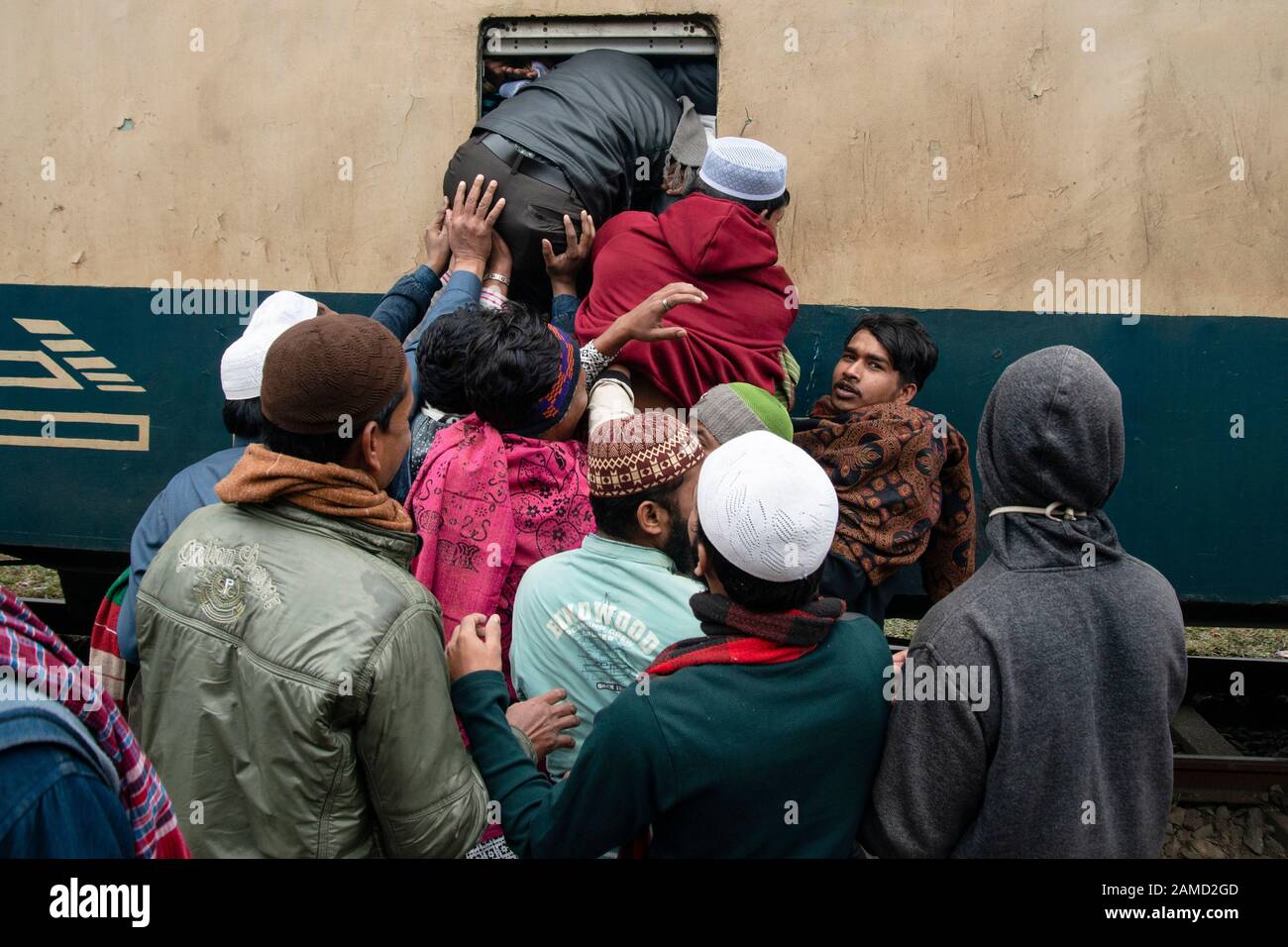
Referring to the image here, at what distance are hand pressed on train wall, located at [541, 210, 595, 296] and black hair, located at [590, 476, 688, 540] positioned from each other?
4.75ft

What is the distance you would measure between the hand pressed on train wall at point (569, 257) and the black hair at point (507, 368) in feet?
2.90

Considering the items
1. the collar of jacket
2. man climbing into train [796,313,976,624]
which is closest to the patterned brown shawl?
man climbing into train [796,313,976,624]

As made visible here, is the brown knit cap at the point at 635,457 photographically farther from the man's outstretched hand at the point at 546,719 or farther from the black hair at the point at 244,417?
the black hair at the point at 244,417

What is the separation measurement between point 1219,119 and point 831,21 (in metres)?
1.27

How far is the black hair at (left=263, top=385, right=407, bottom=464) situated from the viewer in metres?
1.67

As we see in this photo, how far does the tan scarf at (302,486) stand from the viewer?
1643 mm

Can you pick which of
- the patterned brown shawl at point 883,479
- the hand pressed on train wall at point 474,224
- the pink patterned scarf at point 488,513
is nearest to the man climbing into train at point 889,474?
the patterned brown shawl at point 883,479

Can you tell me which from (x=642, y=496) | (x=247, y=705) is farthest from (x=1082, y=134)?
(x=247, y=705)

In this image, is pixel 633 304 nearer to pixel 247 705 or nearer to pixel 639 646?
pixel 639 646

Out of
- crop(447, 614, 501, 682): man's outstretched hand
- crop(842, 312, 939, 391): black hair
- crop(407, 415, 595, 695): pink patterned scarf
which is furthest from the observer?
crop(842, 312, 939, 391): black hair

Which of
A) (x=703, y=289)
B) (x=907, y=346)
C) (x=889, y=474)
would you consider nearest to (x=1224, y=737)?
(x=907, y=346)

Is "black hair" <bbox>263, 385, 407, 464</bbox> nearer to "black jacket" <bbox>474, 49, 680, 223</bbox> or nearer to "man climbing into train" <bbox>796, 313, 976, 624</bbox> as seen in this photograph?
"man climbing into train" <bbox>796, 313, 976, 624</bbox>

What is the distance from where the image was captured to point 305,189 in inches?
141

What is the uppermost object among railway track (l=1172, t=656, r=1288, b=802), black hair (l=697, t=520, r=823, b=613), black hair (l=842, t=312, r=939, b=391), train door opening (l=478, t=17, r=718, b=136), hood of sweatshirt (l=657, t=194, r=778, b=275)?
train door opening (l=478, t=17, r=718, b=136)
